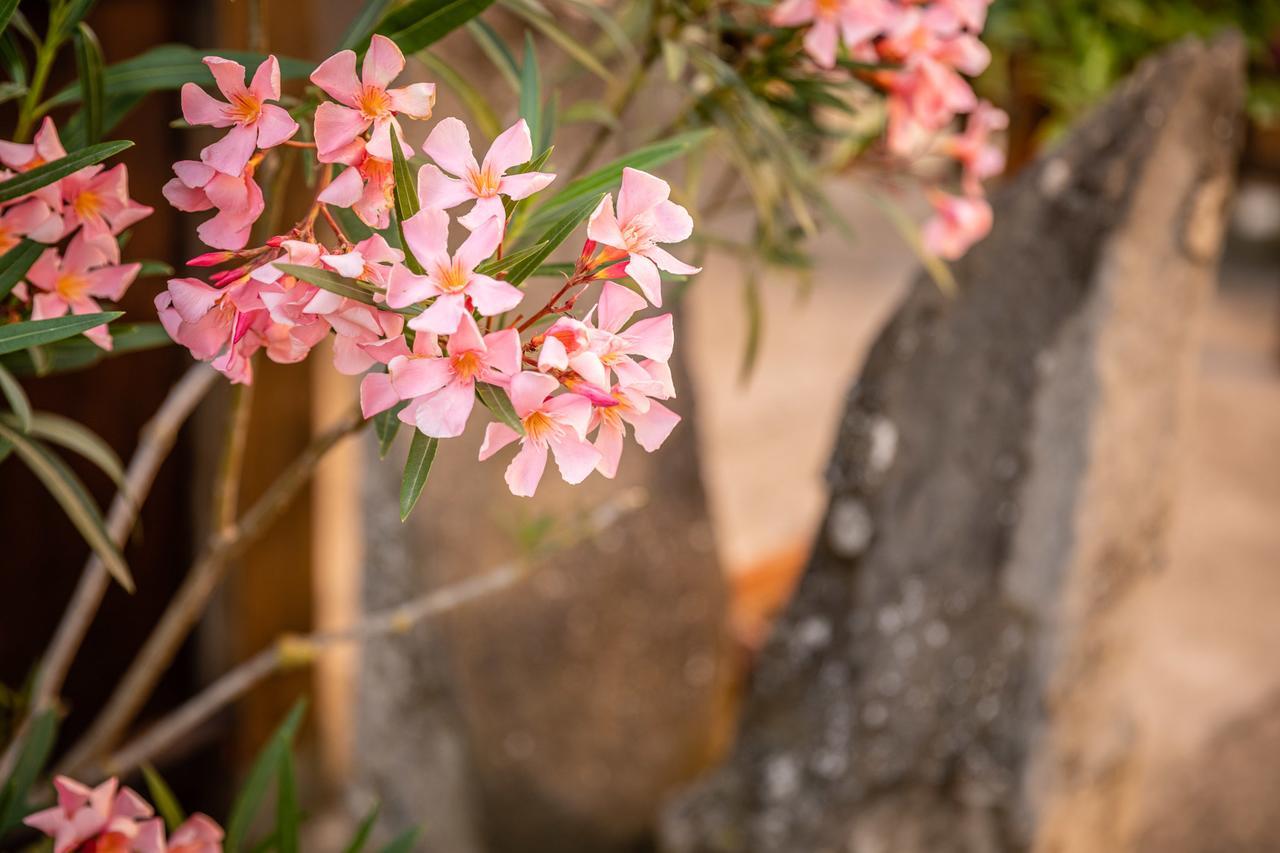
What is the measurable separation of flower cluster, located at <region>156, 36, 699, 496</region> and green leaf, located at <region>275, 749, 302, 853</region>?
0.32m

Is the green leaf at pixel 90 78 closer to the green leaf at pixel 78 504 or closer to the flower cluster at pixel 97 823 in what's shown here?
the green leaf at pixel 78 504

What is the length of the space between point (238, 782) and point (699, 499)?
3.02 feet

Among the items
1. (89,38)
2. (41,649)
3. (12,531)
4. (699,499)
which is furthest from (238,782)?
(89,38)

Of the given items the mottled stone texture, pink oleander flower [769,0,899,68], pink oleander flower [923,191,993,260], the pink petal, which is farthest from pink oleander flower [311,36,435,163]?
the mottled stone texture

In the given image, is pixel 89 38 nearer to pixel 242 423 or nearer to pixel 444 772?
pixel 242 423

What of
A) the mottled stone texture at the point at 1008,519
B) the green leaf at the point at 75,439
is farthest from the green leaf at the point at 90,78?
the mottled stone texture at the point at 1008,519

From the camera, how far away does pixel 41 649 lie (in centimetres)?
151

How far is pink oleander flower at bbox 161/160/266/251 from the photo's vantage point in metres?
0.44

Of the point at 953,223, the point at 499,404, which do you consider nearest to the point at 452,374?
the point at 499,404

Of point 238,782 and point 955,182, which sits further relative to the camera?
point 238,782

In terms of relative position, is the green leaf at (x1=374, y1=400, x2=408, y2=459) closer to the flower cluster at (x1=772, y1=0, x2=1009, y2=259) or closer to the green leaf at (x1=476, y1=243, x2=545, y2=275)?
the green leaf at (x1=476, y1=243, x2=545, y2=275)

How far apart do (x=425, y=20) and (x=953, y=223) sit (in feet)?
1.90

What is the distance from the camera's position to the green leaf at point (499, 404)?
1.36 ft

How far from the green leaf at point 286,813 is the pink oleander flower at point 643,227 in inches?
16.2
